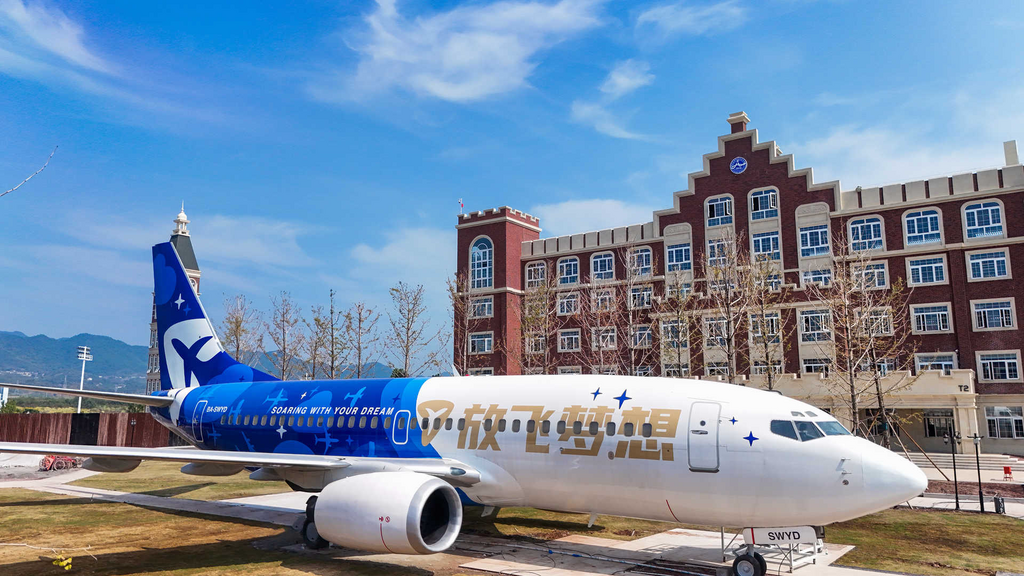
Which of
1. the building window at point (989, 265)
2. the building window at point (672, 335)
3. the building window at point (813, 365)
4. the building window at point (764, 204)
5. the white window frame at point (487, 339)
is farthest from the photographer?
the white window frame at point (487, 339)

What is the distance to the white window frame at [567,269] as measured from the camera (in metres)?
57.8

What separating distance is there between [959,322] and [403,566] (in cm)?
4328

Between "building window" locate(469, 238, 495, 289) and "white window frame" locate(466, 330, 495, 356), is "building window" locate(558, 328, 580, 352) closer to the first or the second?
"white window frame" locate(466, 330, 495, 356)

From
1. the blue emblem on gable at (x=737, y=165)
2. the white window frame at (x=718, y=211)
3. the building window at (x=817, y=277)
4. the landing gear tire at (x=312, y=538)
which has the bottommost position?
the landing gear tire at (x=312, y=538)

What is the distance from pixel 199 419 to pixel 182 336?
12.4ft


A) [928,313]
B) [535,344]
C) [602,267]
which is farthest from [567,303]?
[928,313]

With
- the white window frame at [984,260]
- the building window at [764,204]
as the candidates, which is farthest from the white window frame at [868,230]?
the building window at [764,204]

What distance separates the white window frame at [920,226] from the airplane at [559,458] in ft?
128

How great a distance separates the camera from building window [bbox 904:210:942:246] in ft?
148

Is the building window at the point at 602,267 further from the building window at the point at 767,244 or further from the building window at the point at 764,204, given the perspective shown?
the building window at the point at 764,204

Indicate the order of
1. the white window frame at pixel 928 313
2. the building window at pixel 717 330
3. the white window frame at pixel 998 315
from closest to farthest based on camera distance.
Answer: the building window at pixel 717 330 < the white window frame at pixel 998 315 < the white window frame at pixel 928 313

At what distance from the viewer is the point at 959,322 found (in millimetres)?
43844

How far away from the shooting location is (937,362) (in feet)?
145

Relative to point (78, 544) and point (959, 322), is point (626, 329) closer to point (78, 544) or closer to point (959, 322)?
point (959, 322)
